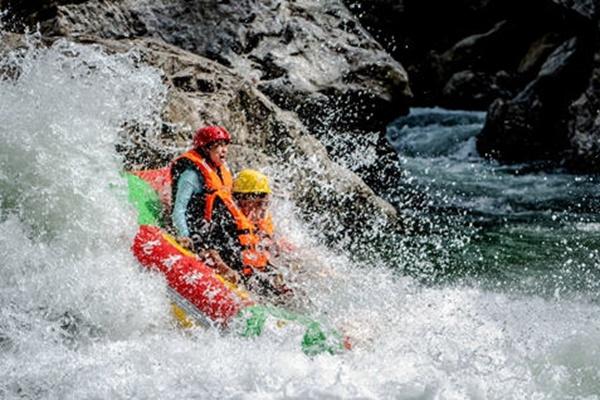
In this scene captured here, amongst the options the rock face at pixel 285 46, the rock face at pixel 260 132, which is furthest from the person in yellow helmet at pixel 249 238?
the rock face at pixel 285 46

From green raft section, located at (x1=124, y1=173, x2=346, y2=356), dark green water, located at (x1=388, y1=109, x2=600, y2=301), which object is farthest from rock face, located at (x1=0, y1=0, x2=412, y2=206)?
green raft section, located at (x1=124, y1=173, x2=346, y2=356)

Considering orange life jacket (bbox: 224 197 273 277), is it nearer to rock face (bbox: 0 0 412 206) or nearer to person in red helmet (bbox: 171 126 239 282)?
person in red helmet (bbox: 171 126 239 282)

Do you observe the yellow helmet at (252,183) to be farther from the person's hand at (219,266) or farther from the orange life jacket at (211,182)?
the person's hand at (219,266)

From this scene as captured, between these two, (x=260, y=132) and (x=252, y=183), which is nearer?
(x=252, y=183)

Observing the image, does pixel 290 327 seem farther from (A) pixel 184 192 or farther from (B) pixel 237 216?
(A) pixel 184 192

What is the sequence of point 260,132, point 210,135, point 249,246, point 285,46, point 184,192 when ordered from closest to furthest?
1. point 249,246
2. point 184,192
3. point 210,135
4. point 260,132
5. point 285,46

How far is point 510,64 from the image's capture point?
1673 cm

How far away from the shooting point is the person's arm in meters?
5.20

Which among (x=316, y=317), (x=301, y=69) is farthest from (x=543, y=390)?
(x=301, y=69)

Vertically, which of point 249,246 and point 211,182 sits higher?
point 211,182

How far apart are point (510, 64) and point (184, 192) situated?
13.1m

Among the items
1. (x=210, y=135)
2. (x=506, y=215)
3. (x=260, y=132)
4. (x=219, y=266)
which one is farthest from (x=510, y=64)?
(x=219, y=266)

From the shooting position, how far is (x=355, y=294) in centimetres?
543

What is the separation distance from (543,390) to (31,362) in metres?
2.84
